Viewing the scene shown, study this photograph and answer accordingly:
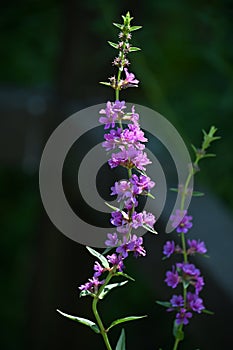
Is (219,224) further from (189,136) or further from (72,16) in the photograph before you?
(72,16)

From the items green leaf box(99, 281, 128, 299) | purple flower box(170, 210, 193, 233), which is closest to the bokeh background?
purple flower box(170, 210, 193, 233)

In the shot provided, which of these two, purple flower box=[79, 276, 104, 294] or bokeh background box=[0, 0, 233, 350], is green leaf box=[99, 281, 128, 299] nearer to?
purple flower box=[79, 276, 104, 294]

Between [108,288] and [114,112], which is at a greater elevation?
[114,112]

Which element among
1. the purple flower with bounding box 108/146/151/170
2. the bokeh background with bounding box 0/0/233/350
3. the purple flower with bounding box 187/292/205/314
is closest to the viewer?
the purple flower with bounding box 108/146/151/170

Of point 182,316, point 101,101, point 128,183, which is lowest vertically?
point 182,316

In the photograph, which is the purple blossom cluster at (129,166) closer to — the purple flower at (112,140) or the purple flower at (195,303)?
the purple flower at (112,140)

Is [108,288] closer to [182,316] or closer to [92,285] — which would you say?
[92,285]

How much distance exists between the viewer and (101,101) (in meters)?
1.82

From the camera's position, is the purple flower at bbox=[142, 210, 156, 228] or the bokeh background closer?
the purple flower at bbox=[142, 210, 156, 228]

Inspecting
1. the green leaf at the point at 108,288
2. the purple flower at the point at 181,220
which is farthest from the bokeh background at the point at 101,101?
the green leaf at the point at 108,288

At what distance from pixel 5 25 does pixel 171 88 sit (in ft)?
1.66

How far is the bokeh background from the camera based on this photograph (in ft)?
4.90

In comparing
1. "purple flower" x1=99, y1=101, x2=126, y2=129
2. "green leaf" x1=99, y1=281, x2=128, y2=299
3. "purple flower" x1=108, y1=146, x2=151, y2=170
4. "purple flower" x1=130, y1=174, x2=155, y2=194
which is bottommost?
"green leaf" x1=99, y1=281, x2=128, y2=299

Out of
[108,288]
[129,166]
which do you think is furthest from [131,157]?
[108,288]
